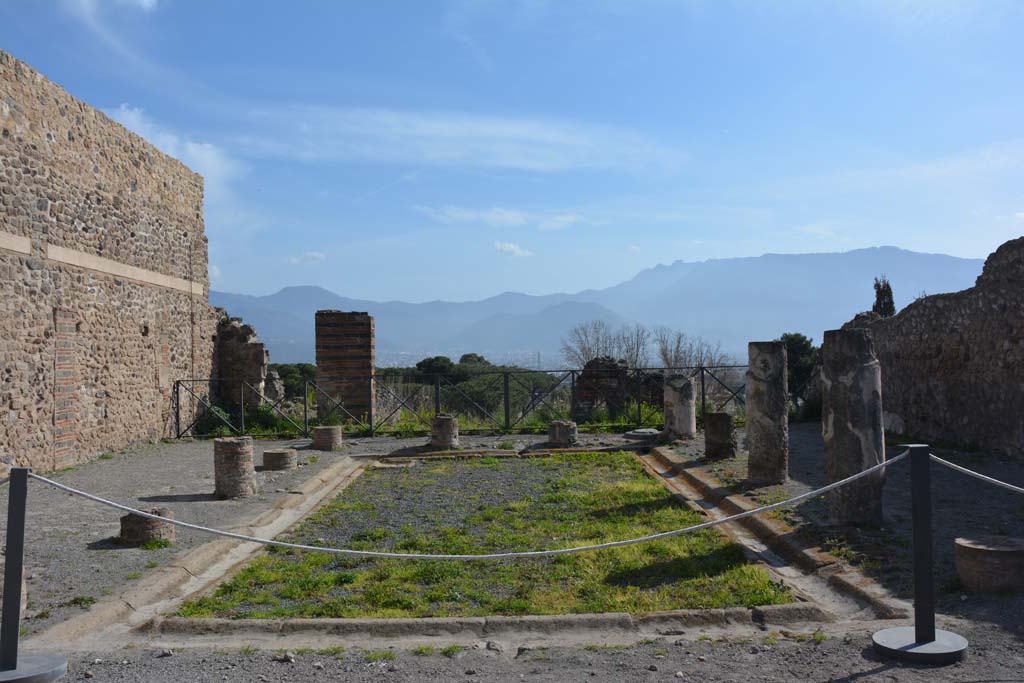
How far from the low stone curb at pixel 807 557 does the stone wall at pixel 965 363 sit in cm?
432

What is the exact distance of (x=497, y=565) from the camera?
6.38m

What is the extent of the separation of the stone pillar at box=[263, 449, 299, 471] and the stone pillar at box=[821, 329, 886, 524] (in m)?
7.43

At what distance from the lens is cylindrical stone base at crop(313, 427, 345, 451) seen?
14.0 m

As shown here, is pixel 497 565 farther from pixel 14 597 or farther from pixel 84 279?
pixel 84 279

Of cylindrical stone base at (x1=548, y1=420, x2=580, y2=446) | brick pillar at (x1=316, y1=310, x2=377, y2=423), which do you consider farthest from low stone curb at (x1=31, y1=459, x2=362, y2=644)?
brick pillar at (x1=316, y1=310, x2=377, y2=423)

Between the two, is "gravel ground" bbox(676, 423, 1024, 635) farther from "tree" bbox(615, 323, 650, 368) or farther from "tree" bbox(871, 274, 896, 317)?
"tree" bbox(871, 274, 896, 317)

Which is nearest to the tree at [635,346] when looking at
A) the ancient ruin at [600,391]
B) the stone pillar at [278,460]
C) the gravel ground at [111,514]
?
the ancient ruin at [600,391]

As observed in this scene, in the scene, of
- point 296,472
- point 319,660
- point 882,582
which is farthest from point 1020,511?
point 296,472

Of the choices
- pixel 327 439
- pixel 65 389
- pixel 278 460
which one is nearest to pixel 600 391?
pixel 327 439

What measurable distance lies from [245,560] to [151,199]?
10.3 meters

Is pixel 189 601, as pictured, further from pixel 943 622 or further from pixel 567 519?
pixel 943 622

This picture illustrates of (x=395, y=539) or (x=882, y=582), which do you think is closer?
(x=882, y=582)

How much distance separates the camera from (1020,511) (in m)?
7.62

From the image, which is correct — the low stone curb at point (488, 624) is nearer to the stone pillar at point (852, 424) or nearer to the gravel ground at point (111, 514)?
the gravel ground at point (111, 514)
